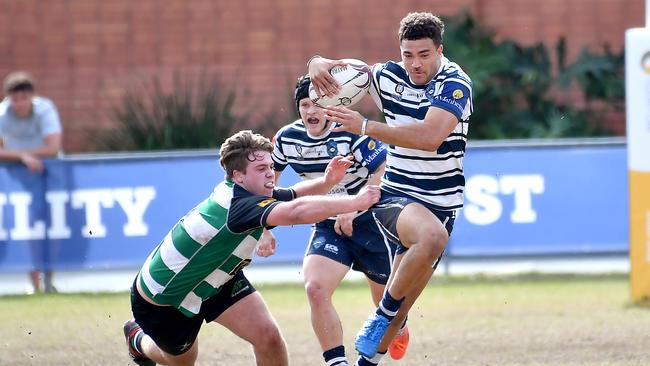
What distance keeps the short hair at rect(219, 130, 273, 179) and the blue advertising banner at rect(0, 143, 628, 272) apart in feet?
19.6

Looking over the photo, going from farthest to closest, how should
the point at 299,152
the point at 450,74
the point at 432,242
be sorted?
the point at 299,152
the point at 450,74
the point at 432,242

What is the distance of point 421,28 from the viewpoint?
734cm

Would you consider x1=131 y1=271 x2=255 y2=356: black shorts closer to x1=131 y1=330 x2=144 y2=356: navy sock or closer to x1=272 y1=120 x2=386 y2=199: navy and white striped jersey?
x1=131 y1=330 x2=144 y2=356: navy sock

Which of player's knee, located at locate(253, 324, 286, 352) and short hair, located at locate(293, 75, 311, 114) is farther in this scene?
short hair, located at locate(293, 75, 311, 114)

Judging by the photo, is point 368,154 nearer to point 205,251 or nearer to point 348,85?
point 348,85

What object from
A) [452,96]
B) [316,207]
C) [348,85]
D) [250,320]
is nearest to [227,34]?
[348,85]

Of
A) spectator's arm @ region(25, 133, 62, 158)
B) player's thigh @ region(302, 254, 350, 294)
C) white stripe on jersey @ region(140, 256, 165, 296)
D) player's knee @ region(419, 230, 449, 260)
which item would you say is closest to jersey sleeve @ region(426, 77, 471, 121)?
player's knee @ region(419, 230, 449, 260)

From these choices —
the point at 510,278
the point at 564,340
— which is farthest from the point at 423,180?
the point at 510,278

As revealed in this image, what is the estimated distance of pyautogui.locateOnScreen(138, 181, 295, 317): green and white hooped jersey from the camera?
6766mm

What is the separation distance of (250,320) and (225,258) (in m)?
0.44

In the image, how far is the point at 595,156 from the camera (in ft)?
43.4

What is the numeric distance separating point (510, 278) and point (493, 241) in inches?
22.0

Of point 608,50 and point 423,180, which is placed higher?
point 423,180

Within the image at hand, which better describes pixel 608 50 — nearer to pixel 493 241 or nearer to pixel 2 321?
pixel 493 241
